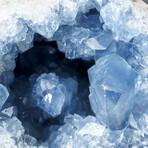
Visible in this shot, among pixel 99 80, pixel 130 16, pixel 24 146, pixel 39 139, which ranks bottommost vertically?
pixel 39 139

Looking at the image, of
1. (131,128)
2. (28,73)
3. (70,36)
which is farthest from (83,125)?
(28,73)

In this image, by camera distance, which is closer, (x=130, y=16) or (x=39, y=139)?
(x=130, y=16)

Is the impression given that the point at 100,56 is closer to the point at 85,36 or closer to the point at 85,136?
the point at 85,36

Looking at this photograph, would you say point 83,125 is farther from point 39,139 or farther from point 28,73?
point 28,73

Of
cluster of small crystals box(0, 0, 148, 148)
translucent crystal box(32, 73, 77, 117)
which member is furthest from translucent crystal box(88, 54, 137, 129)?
translucent crystal box(32, 73, 77, 117)

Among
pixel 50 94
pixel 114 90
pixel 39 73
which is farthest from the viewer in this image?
pixel 39 73

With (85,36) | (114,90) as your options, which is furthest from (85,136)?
(85,36)

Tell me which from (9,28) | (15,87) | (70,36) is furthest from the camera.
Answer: (15,87)

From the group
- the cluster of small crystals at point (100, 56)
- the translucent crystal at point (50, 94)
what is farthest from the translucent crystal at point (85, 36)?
the translucent crystal at point (50, 94)
